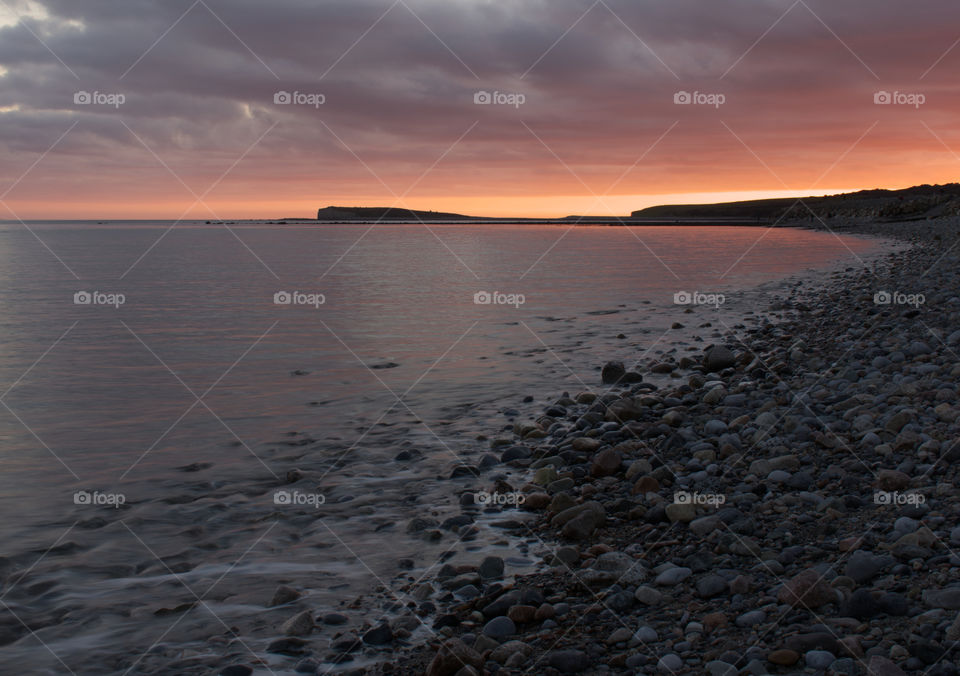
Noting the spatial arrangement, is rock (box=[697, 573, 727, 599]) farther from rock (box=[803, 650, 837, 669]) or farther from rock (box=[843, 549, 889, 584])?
rock (box=[803, 650, 837, 669])

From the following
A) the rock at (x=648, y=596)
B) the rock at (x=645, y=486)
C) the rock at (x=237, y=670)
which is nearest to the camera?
the rock at (x=237, y=670)

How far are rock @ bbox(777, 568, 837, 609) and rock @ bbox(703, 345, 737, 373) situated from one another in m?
8.60

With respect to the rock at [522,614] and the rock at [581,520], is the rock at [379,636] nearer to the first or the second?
the rock at [522,614]

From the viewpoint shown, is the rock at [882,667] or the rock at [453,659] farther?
the rock at [453,659]

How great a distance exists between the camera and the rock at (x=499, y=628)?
4.93 m

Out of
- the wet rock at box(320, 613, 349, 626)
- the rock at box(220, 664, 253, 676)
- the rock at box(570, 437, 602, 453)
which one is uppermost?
the rock at box(570, 437, 602, 453)

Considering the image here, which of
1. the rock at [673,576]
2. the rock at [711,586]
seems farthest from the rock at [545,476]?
the rock at [711,586]

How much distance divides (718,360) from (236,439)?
8.22 m

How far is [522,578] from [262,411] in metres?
6.85

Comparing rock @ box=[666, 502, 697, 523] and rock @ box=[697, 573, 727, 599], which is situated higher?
rock @ box=[666, 502, 697, 523]

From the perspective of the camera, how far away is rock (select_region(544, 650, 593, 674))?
4.42m

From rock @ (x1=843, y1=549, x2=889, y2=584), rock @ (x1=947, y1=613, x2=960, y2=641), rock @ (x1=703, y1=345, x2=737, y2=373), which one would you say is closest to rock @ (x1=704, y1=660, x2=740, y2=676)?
rock @ (x1=947, y1=613, x2=960, y2=641)

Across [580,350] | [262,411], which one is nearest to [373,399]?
[262,411]

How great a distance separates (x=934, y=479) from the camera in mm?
6191
